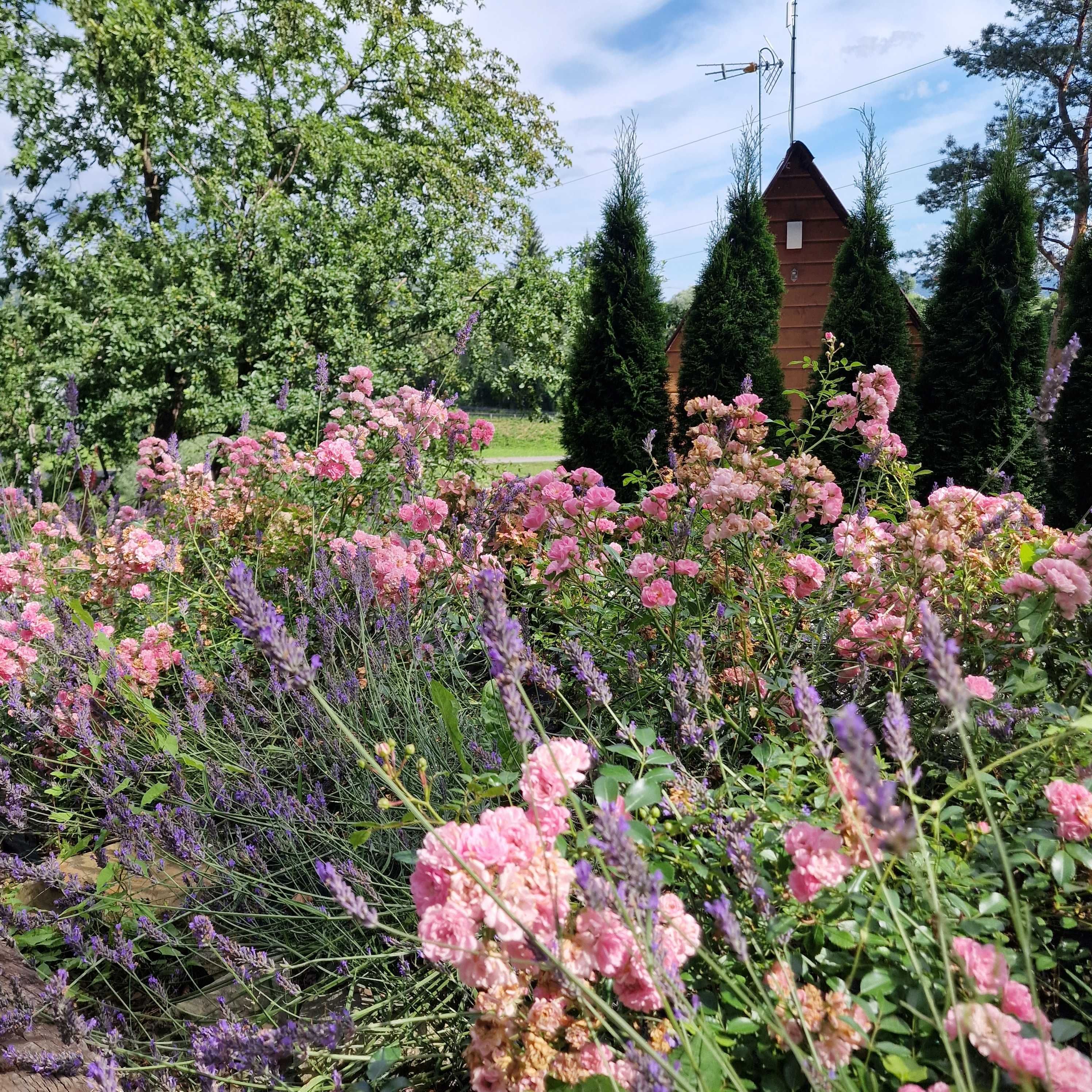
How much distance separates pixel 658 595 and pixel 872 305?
6534mm

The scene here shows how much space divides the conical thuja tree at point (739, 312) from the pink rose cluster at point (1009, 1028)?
6458 millimetres

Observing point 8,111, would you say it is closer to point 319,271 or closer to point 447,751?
point 319,271

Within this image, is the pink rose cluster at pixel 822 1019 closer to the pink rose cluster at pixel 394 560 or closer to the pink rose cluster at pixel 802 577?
the pink rose cluster at pixel 802 577

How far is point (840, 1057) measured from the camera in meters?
1.03

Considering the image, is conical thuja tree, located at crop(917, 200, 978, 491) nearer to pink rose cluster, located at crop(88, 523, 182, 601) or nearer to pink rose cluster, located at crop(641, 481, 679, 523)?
pink rose cluster, located at crop(641, 481, 679, 523)

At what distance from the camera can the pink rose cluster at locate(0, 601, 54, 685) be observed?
2.68 meters

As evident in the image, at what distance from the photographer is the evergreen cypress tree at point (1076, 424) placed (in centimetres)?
612

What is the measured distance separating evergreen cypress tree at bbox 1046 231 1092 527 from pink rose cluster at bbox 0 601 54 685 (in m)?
6.53

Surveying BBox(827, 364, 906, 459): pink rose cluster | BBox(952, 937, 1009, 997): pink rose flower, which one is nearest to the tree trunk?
BBox(827, 364, 906, 459): pink rose cluster

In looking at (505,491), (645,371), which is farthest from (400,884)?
(645,371)

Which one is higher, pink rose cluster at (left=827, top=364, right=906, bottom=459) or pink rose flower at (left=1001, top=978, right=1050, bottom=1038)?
pink rose cluster at (left=827, top=364, right=906, bottom=459)

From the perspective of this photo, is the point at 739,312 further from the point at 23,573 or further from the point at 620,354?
the point at 23,573

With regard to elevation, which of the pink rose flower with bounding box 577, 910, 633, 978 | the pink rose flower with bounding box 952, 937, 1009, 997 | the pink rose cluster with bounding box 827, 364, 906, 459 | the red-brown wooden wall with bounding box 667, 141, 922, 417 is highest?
the red-brown wooden wall with bounding box 667, 141, 922, 417

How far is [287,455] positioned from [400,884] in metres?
2.75
